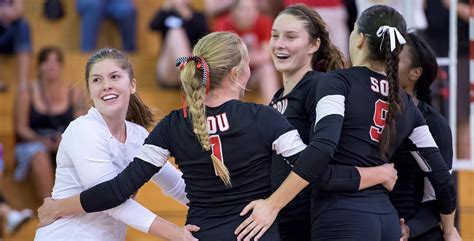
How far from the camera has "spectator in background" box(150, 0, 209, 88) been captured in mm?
8133

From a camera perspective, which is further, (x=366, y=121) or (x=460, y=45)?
(x=460, y=45)

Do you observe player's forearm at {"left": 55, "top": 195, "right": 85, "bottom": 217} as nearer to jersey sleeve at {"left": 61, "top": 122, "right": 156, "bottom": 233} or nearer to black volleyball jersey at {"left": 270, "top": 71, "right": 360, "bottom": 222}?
jersey sleeve at {"left": 61, "top": 122, "right": 156, "bottom": 233}

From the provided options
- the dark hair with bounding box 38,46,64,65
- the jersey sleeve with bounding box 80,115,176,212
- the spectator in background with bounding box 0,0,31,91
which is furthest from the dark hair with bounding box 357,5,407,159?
the spectator in background with bounding box 0,0,31,91

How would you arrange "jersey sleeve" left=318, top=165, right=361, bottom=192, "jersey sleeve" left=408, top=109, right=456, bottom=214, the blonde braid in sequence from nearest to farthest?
the blonde braid < "jersey sleeve" left=318, top=165, right=361, bottom=192 < "jersey sleeve" left=408, top=109, right=456, bottom=214

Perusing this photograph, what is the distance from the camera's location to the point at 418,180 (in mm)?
4129

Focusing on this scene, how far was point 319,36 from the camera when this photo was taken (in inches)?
161

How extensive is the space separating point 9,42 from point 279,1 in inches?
94.8

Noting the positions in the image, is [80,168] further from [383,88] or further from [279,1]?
[279,1]

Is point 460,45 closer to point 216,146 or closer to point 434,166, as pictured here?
point 434,166

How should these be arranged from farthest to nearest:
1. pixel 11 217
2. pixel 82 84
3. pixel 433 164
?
pixel 11 217
pixel 82 84
pixel 433 164

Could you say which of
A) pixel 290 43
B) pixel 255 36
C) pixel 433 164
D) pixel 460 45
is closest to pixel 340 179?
pixel 433 164

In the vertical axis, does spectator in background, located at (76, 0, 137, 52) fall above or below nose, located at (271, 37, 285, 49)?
below

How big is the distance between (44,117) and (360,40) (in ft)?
15.2

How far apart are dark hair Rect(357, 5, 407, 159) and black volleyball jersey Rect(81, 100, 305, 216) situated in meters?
0.43
